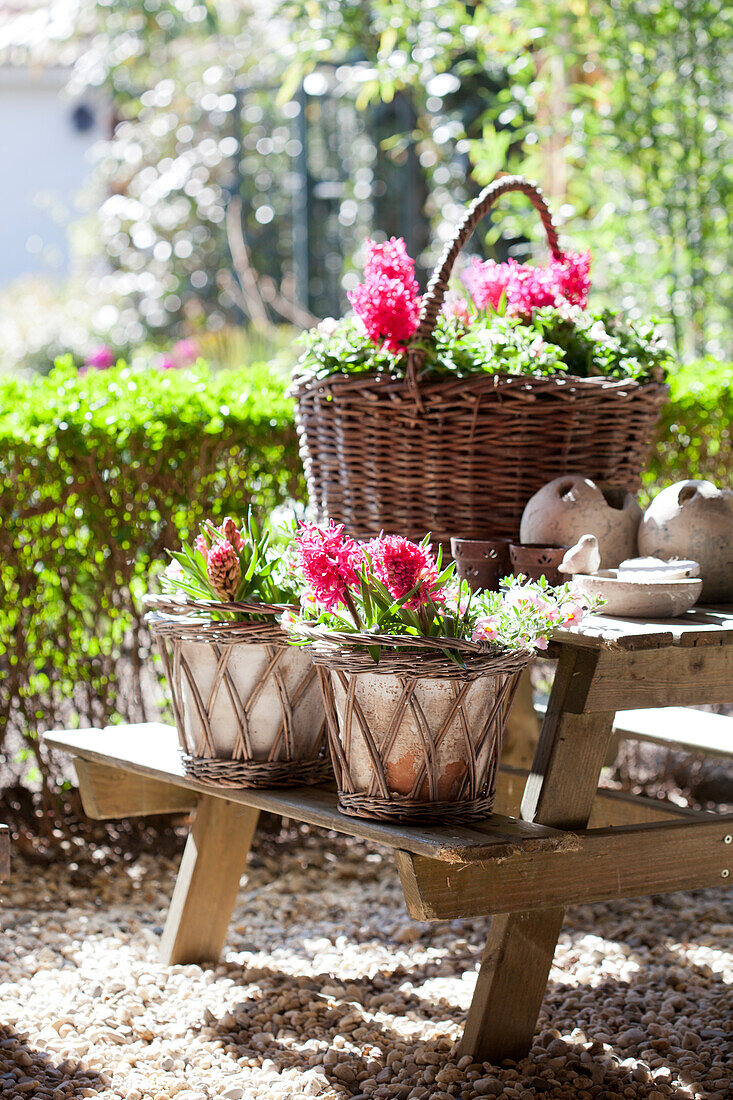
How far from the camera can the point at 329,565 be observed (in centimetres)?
167

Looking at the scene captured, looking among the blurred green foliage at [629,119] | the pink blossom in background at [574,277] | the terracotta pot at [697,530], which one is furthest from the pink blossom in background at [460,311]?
the blurred green foliage at [629,119]

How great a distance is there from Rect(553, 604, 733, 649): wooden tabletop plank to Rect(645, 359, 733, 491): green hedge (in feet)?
5.01

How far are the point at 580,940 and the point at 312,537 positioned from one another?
141 centimetres

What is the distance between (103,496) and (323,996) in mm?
1228

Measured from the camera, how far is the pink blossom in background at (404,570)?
166 centimetres

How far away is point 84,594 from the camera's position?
310 cm

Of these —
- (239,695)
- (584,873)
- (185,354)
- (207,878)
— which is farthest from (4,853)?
(185,354)

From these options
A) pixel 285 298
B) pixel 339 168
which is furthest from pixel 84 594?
pixel 285 298

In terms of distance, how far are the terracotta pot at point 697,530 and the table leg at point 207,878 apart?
0.97 m

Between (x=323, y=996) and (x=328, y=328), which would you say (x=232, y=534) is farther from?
(x=323, y=996)

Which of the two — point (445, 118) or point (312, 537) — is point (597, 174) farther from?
point (312, 537)

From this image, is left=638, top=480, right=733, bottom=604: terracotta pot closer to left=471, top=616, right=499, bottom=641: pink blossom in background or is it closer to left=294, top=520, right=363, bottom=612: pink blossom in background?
left=471, top=616, right=499, bottom=641: pink blossom in background

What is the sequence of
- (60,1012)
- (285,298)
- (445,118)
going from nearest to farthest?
(60,1012), (445,118), (285,298)

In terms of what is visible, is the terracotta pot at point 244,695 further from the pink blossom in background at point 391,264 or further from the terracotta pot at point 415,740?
the pink blossom in background at point 391,264
